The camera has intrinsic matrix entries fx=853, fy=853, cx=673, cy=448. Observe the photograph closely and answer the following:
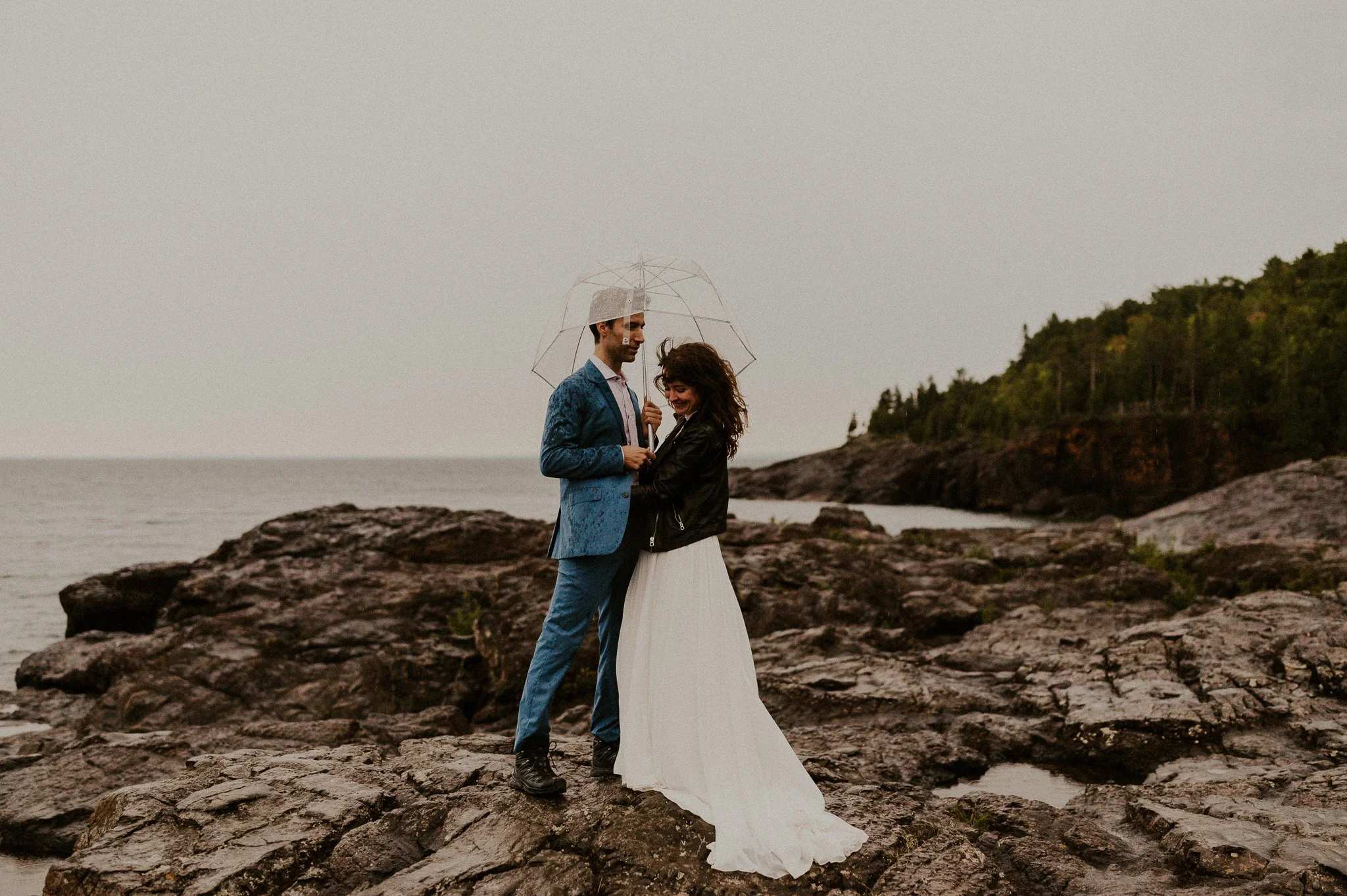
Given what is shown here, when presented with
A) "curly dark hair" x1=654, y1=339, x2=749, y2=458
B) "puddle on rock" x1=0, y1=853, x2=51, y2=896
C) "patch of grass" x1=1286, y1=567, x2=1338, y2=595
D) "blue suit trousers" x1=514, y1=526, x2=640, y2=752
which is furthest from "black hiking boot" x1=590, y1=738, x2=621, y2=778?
"patch of grass" x1=1286, y1=567, x2=1338, y2=595

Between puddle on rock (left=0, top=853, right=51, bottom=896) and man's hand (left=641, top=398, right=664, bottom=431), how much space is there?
18.8ft

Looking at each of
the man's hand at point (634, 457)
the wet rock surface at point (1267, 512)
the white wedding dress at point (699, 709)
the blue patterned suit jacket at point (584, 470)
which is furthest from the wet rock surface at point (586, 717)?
the wet rock surface at point (1267, 512)

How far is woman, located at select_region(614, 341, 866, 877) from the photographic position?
4.80 meters

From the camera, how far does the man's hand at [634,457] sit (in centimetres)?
499

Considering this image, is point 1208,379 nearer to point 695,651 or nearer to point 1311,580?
point 1311,580

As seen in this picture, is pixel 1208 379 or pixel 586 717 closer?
pixel 586 717

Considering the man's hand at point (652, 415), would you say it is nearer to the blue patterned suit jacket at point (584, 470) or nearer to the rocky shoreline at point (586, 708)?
the blue patterned suit jacket at point (584, 470)

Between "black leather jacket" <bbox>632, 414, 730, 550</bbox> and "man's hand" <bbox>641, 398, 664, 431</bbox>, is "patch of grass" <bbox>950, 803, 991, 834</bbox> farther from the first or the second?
"man's hand" <bbox>641, 398, 664, 431</bbox>

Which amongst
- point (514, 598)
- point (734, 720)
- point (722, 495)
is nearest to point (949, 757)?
point (734, 720)

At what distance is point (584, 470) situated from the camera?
4.93 m

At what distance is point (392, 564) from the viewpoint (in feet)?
51.8

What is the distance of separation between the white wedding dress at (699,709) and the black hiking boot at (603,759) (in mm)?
192

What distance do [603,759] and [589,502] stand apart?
1.64 m

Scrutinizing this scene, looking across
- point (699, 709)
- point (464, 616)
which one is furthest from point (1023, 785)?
point (464, 616)
